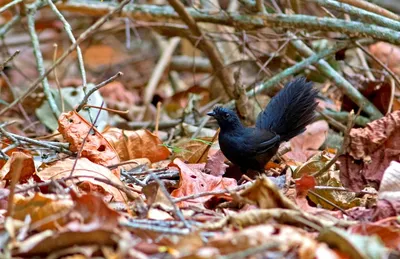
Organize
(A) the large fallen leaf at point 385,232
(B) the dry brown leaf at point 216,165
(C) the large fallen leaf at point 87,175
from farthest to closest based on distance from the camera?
(B) the dry brown leaf at point 216,165, (C) the large fallen leaf at point 87,175, (A) the large fallen leaf at point 385,232

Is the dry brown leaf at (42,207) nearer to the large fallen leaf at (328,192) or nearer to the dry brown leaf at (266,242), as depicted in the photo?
the dry brown leaf at (266,242)

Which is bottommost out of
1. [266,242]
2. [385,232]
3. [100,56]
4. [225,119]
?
[385,232]

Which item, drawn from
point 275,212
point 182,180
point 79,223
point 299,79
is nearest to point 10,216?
point 79,223

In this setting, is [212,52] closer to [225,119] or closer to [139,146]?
[225,119]

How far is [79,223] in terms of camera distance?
2.29 metres

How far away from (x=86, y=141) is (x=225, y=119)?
0.92 metres

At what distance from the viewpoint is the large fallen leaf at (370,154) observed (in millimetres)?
3289

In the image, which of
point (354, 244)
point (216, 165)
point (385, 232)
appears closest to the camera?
point (354, 244)

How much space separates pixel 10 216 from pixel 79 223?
22 cm

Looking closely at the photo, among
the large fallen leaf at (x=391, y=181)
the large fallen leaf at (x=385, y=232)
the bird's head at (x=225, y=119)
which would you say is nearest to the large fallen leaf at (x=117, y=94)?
the bird's head at (x=225, y=119)

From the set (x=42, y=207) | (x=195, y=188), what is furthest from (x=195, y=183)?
(x=42, y=207)

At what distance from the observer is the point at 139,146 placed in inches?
155

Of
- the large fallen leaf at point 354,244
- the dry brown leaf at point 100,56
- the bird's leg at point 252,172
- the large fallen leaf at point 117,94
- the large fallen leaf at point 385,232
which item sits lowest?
the large fallen leaf at point 385,232

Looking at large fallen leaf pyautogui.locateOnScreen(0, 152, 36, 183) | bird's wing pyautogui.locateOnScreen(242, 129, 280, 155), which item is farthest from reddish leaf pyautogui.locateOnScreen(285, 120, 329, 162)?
large fallen leaf pyautogui.locateOnScreen(0, 152, 36, 183)
